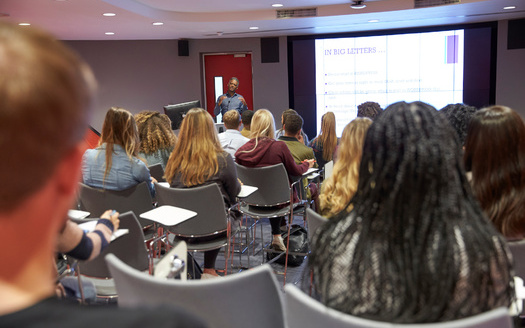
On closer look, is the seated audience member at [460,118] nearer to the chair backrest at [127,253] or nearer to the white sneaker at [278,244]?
the white sneaker at [278,244]

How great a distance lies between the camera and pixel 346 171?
2.44 m

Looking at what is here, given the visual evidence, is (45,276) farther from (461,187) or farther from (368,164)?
(461,187)

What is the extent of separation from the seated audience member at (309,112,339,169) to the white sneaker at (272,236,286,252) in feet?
3.64

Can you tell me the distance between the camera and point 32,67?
479 millimetres

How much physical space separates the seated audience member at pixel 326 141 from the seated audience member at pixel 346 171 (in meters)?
2.38

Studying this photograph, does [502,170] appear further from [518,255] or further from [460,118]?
[460,118]

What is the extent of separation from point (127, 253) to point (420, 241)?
1770 millimetres

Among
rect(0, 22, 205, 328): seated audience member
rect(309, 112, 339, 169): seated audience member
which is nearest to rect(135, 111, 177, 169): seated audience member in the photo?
rect(309, 112, 339, 169): seated audience member

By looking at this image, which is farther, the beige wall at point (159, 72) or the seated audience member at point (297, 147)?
the beige wall at point (159, 72)

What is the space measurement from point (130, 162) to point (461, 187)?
242cm

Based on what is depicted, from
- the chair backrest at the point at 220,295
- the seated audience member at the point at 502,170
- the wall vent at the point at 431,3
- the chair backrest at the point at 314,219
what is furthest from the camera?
the wall vent at the point at 431,3

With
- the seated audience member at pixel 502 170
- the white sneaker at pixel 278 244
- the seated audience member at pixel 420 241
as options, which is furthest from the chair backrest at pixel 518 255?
the white sneaker at pixel 278 244

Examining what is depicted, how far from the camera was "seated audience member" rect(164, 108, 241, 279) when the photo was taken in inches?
127

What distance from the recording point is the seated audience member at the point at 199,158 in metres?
3.23
